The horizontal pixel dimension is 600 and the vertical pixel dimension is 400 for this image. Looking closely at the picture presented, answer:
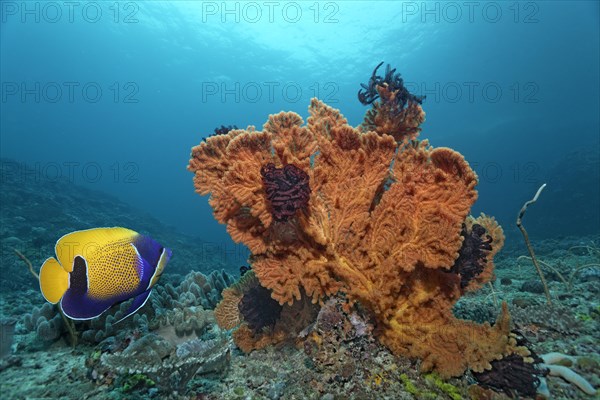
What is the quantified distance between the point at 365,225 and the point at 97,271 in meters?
A: 2.27

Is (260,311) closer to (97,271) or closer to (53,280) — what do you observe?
(97,271)

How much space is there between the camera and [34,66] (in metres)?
89.6

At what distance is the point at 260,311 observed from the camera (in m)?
3.50

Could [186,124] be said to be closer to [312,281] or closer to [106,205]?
[106,205]

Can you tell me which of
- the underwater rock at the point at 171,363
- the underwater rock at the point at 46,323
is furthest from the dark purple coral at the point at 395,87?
the underwater rock at the point at 46,323

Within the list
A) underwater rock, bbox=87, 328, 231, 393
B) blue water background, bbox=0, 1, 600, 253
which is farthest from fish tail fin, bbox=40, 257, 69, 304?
blue water background, bbox=0, 1, 600, 253

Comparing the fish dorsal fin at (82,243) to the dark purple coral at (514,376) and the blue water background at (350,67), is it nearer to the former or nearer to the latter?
the dark purple coral at (514,376)

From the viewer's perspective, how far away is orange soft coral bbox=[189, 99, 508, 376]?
2.67m

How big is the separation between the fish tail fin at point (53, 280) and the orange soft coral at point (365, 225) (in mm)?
1330

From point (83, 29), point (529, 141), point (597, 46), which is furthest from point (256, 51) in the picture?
point (529, 141)

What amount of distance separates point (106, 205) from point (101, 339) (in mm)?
29695

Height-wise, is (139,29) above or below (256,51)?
below

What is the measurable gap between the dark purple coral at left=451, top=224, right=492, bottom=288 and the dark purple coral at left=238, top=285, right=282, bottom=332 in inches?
79.7

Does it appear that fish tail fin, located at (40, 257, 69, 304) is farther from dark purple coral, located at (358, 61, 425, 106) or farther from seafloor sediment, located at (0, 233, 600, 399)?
dark purple coral, located at (358, 61, 425, 106)
